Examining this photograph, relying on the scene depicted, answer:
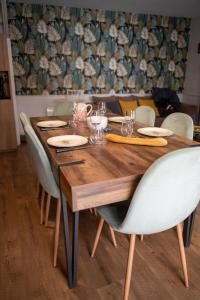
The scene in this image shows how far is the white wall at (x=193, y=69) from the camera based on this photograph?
188 inches

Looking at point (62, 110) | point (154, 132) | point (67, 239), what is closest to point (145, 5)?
point (62, 110)

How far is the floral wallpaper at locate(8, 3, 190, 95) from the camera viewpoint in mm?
3922

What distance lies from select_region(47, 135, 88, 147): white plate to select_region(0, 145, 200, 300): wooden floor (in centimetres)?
81

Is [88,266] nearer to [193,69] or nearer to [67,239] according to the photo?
[67,239]

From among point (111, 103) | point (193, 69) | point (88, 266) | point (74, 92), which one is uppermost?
point (193, 69)

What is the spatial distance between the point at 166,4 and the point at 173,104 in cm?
174

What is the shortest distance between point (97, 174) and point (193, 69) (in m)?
4.74

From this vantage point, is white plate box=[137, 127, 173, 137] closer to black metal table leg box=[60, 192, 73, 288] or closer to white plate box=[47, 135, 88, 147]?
white plate box=[47, 135, 88, 147]

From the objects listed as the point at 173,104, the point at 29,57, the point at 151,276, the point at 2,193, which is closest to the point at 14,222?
the point at 2,193

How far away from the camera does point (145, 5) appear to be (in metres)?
3.85

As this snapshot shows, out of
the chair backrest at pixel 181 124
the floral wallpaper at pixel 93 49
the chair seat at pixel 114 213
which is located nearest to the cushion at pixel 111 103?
the floral wallpaper at pixel 93 49

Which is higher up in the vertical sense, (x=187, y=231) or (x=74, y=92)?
(x=74, y=92)

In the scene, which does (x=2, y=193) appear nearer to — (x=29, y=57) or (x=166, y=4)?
(x=29, y=57)

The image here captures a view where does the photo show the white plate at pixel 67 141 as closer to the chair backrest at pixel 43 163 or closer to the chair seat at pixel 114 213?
the chair backrest at pixel 43 163
